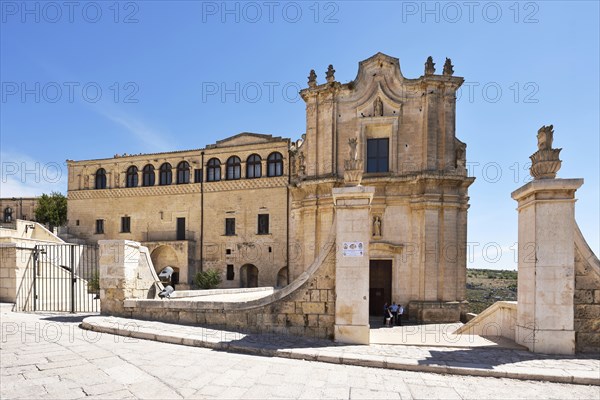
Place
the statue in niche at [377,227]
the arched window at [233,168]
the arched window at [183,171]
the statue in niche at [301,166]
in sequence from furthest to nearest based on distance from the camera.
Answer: the arched window at [183,171], the arched window at [233,168], the statue in niche at [301,166], the statue in niche at [377,227]

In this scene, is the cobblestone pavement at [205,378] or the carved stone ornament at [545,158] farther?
the carved stone ornament at [545,158]

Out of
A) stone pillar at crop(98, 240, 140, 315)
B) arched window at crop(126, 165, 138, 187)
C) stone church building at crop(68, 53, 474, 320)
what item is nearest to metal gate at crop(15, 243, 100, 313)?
stone pillar at crop(98, 240, 140, 315)

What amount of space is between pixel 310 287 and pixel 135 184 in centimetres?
2853

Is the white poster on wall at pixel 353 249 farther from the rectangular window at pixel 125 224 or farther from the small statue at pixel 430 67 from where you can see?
the rectangular window at pixel 125 224

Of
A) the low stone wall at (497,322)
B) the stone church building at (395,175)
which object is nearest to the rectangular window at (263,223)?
the stone church building at (395,175)

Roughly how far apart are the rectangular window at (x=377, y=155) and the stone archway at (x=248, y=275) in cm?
1473

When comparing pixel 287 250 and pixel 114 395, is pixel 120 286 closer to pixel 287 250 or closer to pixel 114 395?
pixel 114 395

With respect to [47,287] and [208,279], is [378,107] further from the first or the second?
[208,279]

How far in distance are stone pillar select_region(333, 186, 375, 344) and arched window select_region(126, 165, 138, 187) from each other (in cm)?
2893

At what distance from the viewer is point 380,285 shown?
16859mm

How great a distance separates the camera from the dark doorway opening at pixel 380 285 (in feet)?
55.0

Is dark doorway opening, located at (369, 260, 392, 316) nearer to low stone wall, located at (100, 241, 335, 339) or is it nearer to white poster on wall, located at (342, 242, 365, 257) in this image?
low stone wall, located at (100, 241, 335, 339)

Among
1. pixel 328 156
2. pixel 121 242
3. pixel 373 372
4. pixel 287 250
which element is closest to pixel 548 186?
pixel 373 372

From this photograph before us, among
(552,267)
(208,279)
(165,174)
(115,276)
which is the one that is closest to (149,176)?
(165,174)
